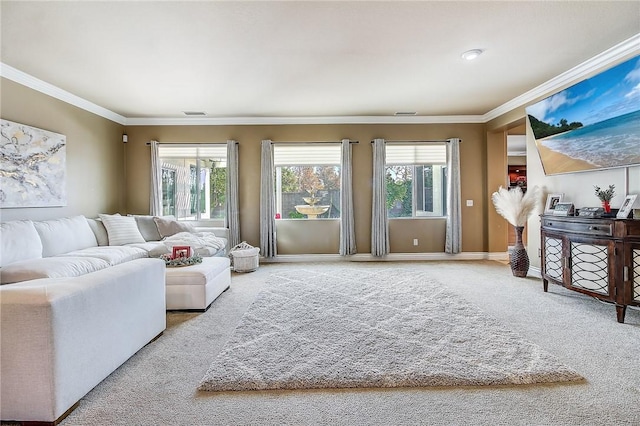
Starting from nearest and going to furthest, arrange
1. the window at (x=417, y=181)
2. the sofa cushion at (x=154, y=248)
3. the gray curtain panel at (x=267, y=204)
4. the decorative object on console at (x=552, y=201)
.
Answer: the decorative object on console at (x=552, y=201) < the sofa cushion at (x=154, y=248) < the gray curtain panel at (x=267, y=204) < the window at (x=417, y=181)

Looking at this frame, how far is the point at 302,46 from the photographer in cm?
325

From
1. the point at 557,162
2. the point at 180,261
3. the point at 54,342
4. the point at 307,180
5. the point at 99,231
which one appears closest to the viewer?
the point at 54,342

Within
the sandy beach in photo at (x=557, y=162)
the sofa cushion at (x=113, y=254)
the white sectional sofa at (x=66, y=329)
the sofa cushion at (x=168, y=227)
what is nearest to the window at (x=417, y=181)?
the sandy beach in photo at (x=557, y=162)

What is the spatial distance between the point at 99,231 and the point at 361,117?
4644 mm

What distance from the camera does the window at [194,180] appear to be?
625cm

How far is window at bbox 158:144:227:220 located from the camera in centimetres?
625

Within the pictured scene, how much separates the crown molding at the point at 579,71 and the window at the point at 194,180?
5024mm

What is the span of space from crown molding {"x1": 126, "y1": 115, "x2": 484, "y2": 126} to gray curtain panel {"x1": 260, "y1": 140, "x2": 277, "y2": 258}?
475mm

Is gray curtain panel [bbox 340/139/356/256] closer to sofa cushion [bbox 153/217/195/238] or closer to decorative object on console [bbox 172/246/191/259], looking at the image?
sofa cushion [bbox 153/217/195/238]

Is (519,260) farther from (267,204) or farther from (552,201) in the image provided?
(267,204)

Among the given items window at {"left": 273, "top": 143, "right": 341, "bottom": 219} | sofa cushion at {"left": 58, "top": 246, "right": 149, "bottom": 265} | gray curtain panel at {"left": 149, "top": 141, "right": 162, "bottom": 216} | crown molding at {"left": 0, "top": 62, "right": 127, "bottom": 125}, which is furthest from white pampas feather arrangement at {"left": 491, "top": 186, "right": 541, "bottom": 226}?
crown molding at {"left": 0, "top": 62, "right": 127, "bottom": 125}

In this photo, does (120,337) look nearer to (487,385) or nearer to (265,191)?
(487,385)

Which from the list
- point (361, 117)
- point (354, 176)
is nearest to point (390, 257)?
point (354, 176)

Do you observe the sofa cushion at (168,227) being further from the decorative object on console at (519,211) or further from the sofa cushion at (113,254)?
the decorative object on console at (519,211)
